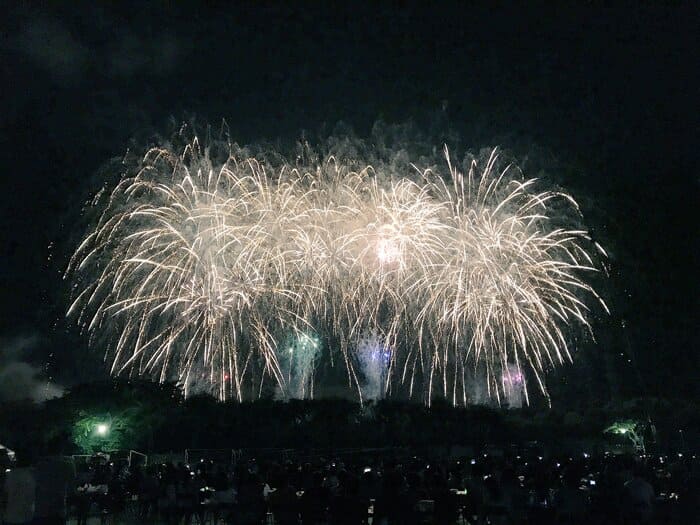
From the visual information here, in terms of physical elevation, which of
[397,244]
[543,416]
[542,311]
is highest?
[397,244]

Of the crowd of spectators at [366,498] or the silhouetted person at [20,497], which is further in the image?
the crowd of spectators at [366,498]

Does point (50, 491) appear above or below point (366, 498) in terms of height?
above

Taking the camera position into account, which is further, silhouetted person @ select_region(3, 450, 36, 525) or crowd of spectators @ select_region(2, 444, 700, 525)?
crowd of spectators @ select_region(2, 444, 700, 525)

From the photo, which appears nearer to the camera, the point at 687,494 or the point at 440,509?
the point at 440,509

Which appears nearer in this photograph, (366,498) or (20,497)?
(20,497)

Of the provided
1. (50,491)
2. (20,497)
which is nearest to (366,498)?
(50,491)

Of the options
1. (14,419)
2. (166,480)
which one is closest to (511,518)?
(166,480)

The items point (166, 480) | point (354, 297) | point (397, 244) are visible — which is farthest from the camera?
point (354, 297)

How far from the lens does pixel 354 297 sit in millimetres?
39656

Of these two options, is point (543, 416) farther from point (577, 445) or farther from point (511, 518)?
point (511, 518)

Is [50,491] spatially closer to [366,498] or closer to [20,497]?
[20,497]

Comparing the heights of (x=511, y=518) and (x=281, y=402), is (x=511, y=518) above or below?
below

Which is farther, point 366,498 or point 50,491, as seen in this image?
Answer: point 366,498

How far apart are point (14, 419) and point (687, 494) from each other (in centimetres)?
4707
